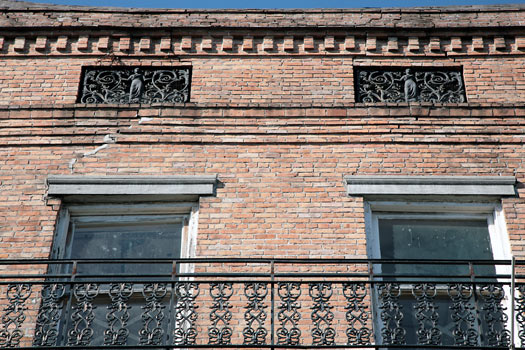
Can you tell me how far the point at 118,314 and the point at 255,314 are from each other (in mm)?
1394

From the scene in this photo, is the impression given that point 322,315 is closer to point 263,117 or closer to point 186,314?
point 186,314

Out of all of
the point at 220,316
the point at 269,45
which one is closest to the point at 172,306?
the point at 220,316

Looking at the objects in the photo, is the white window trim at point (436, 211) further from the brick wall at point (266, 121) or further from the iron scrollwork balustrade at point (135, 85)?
the iron scrollwork balustrade at point (135, 85)

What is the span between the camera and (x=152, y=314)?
848 centimetres

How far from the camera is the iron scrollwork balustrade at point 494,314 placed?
7695 millimetres

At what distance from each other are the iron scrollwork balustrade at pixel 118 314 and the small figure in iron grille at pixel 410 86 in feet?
13.5

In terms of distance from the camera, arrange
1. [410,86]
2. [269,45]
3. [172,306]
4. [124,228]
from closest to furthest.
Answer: [172,306], [124,228], [410,86], [269,45]

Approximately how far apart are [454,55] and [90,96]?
4606 mm

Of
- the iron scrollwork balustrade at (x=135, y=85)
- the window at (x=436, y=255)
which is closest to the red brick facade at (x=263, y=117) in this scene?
the iron scrollwork balustrade at (x=135, y=85)

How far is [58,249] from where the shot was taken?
9.05 meters

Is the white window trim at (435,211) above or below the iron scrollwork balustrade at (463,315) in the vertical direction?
above

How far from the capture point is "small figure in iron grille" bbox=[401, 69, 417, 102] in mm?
10219

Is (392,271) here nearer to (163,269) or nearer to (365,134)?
(365,134)

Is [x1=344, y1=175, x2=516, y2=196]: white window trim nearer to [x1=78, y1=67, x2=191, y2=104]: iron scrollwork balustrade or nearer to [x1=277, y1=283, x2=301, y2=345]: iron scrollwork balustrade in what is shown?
[x1=277, y1=283, x2=301, y2=345]: iron scrollwork balustrade
